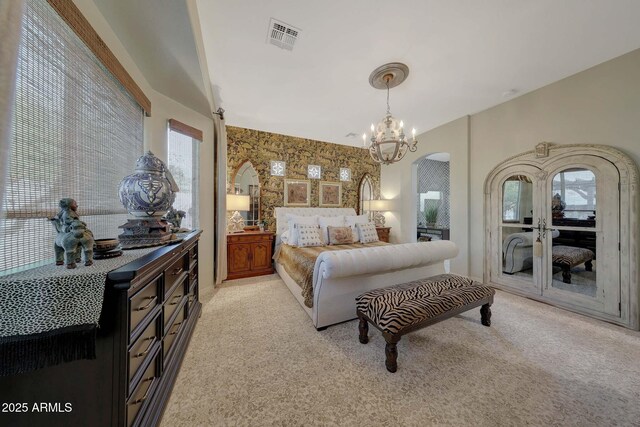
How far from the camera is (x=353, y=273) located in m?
2.03

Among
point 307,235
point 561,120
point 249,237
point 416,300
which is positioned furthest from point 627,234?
point 249,237

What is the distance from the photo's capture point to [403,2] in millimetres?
1624

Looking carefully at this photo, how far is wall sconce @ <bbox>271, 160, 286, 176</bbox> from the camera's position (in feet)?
14.1

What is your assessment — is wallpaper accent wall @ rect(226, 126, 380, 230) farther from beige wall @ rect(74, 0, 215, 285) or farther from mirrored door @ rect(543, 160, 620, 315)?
mirrored door @ rect(543, 160, 620, 315)

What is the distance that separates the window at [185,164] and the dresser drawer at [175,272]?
46.1 inches

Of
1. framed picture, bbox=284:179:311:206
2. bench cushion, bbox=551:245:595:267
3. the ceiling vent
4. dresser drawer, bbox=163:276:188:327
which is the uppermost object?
the ceiling vent

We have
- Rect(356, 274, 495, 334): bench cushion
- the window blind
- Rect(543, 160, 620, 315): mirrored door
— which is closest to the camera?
the window blind

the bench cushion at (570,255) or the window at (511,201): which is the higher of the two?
the window at (511,201)

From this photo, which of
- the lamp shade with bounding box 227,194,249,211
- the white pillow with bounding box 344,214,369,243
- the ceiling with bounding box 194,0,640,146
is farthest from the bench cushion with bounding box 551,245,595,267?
the lamp shade with bounding box 227,194,249,211

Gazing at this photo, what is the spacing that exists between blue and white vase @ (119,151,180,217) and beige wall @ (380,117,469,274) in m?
4.18

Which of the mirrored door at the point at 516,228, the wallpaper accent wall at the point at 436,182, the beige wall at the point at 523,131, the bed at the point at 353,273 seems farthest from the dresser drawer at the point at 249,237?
the wallpaper accent wall at the point at 436,182

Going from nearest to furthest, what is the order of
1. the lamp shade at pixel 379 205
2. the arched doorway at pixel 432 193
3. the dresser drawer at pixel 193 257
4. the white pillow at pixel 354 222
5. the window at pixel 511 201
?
the dresser drawer at pixel 193 257
the window at pixel 511 201
the white pillow at pixel 354 222
the lamp shade at pixel 379 205
the arched doorway at pixel 432 193

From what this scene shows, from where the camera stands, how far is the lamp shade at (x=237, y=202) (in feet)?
11.7

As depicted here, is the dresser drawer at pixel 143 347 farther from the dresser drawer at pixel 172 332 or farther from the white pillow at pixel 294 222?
the white pillow at pixel 294 222
